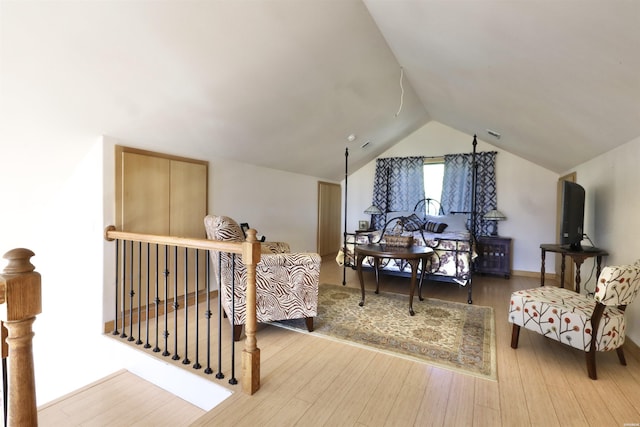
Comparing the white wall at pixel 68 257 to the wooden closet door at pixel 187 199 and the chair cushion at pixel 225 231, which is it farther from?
the chair cushion at pixel 225 231

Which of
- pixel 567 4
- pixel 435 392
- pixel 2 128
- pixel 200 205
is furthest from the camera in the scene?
pixel 200 205

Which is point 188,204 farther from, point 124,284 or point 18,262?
point 18,262

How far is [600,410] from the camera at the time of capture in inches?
65.4

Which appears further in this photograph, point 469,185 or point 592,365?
point 469,185

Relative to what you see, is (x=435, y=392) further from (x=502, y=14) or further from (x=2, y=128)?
(x=2, y=128)

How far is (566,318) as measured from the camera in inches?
82.0

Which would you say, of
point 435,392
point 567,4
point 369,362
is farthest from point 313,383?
point 567,4

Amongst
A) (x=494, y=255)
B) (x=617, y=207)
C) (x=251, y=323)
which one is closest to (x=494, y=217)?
(x=494, y=255)

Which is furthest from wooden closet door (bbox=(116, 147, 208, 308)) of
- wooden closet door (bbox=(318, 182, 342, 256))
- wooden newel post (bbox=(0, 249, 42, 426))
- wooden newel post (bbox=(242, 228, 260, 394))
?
wooden closet door (bbox=(318, 182, 342, 256))

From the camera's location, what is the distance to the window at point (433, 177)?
5.66 metres

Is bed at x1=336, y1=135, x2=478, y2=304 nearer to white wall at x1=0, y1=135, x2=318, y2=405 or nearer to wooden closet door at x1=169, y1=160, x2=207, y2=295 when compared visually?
wooden closet door at x1=169, y1=160, x2=207, y2=295

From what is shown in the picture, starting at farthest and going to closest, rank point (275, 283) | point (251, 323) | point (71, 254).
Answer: point (71, 254) < point (275, 283) < point (251, 323)

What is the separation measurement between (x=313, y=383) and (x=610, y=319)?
2.02 m

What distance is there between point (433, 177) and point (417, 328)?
3.71 m
